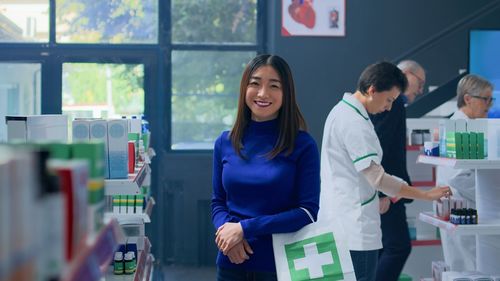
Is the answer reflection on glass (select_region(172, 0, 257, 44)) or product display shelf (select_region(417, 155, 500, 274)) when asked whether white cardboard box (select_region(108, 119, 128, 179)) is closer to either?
product display shelf (select_region(417, 155, 500, 274))

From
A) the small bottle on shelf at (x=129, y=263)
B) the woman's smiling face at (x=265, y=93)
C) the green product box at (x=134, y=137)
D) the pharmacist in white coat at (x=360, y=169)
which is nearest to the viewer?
the woman's smiling face at (x=265, y=93)

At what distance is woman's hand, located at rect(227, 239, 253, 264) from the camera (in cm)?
256

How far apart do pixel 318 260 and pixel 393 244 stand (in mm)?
2452

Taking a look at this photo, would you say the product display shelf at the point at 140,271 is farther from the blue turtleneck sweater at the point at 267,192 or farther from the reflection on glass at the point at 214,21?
the reflection on glass at the point at 214,21

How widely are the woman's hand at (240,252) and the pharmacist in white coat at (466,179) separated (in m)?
2.35

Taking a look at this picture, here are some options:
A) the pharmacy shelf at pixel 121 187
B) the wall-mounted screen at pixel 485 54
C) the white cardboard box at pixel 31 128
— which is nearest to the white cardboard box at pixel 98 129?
the white cardboard box at pixel 31 128

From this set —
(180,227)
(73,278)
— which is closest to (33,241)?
(73,278)

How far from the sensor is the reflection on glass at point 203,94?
7777 millimetres

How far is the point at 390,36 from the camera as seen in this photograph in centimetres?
773

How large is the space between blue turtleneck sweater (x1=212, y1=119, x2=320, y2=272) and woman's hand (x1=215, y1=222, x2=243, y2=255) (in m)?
0.02

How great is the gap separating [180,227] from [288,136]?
516cm

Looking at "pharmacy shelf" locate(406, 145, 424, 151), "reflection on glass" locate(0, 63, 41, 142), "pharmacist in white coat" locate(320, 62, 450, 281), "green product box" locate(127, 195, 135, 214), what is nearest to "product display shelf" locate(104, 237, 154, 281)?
"green product box" locate(127, 195, 135, 214)

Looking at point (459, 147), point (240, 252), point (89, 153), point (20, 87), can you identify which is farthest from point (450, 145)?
point (20, 87)

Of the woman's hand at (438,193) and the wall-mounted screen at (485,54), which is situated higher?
the wall-mounted screen at (485,54)
